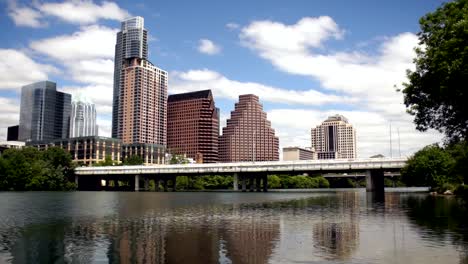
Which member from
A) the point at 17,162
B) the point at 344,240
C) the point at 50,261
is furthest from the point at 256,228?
the point at 17,162

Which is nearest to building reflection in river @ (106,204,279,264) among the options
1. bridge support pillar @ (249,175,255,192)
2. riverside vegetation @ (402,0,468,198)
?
riverside vegetation @ (402,0,468,198)

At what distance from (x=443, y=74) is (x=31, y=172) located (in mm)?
160844

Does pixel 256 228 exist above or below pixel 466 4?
below

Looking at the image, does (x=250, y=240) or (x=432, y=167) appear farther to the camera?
(x=432, y=167)

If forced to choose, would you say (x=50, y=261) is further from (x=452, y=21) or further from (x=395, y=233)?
(x=452, y=21)

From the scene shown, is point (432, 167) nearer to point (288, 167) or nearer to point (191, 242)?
point (288, 167)

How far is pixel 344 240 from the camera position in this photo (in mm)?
31109

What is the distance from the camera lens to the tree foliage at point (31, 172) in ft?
548

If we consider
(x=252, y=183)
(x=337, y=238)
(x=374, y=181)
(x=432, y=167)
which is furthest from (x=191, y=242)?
(x=252, y=183)

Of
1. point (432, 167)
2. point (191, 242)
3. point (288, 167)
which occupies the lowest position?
point (191, 242)

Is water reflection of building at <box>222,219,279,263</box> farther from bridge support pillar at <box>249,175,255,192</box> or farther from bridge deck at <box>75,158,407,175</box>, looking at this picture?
bridge support pillar at <box>249,175,255,192</box>

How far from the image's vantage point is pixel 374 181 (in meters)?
158

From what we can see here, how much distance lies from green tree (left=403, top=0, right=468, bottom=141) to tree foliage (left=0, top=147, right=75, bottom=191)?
151301 mm

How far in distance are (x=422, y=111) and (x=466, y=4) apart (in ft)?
47.6
